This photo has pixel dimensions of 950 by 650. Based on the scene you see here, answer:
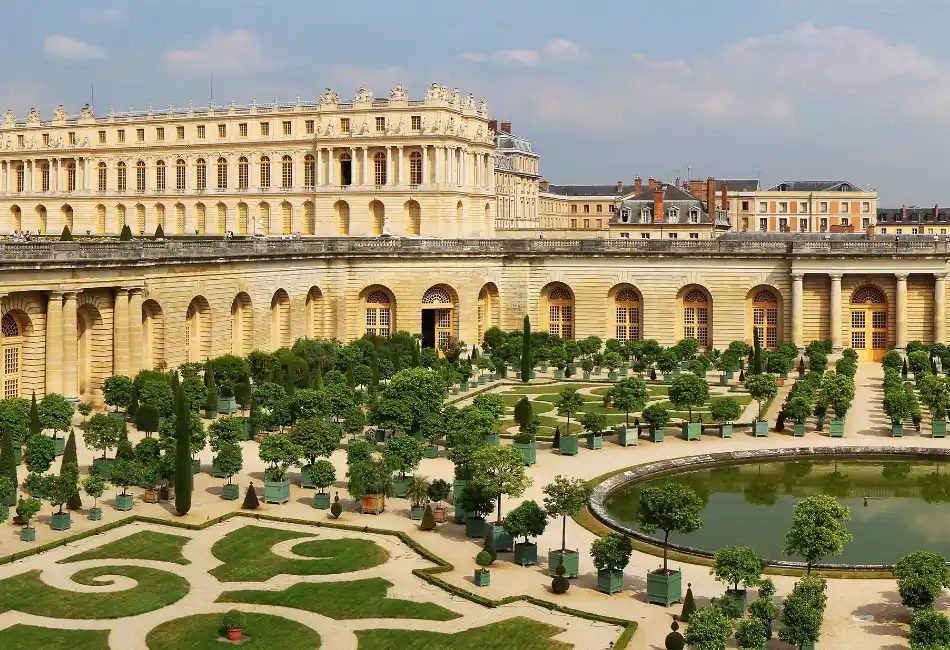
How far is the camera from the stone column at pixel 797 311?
74.6 meters

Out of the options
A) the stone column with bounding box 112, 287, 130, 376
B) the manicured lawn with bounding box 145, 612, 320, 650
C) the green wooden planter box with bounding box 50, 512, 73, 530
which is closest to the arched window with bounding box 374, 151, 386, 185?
the stone column with bounding box 112, 287, 130, 376

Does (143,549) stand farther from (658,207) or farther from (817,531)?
(658,207)

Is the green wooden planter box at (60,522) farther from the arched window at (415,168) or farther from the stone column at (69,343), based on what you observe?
the arched window at (415,168)

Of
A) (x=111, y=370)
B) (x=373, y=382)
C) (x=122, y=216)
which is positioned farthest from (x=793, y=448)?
(x=122, y=216)

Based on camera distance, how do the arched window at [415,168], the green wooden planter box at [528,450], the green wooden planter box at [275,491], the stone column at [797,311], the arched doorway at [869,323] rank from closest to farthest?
A: the green wooden planter box at [275,491] < the green wooden planter box at [528,450] < the stone column at [797,311] < the arched doorway at [869,323] < the arched window at [415,168]

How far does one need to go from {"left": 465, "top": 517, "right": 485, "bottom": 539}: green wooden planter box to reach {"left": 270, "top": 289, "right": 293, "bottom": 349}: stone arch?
3499cm

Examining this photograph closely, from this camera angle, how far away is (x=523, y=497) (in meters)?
41.0

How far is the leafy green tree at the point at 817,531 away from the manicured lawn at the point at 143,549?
48.2 ft

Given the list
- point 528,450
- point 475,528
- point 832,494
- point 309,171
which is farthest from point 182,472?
point 309,171

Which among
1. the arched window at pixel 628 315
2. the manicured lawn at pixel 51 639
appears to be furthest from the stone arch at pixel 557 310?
the manicured lawn at pixel 51 639

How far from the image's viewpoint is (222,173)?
9100 cm

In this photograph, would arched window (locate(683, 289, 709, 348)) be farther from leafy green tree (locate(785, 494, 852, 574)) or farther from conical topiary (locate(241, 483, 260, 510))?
leafy green tree (locate(785, 494, 852, 574))

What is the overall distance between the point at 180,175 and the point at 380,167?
14.8 meters

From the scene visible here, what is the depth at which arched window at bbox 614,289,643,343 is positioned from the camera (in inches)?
3049
